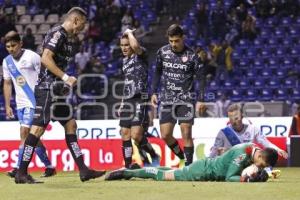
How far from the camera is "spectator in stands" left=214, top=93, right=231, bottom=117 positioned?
22913 millimetres

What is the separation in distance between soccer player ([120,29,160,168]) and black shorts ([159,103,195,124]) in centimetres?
65

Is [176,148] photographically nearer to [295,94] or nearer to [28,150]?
[28,150]

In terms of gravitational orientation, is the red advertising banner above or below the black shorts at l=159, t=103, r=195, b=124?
below

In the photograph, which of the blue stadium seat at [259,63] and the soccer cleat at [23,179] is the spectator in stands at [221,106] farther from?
the soccer cleat at [23,179]

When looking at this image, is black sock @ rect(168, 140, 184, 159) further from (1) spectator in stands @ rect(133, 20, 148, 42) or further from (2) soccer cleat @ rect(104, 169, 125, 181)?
(1) spectator in stands @ rect(133, 20, 148, 42)

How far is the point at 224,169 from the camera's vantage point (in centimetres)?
1041

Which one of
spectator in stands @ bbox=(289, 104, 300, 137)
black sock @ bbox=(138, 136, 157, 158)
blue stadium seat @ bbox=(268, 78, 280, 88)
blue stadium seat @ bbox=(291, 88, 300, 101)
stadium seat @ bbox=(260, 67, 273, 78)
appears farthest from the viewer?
stadium seat @ bbox=(260, 67, 273, 78)

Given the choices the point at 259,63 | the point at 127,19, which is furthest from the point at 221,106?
the point at 127,19

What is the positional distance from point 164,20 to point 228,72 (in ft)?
15.7

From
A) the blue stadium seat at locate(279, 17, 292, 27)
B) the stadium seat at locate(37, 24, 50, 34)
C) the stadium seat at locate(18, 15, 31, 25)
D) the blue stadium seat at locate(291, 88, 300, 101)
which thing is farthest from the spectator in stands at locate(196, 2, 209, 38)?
the stadium seat at locate(18, 15, 31, 25)

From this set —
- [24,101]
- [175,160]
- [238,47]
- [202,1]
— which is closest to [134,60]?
[24,101]

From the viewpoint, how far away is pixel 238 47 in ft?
87.4

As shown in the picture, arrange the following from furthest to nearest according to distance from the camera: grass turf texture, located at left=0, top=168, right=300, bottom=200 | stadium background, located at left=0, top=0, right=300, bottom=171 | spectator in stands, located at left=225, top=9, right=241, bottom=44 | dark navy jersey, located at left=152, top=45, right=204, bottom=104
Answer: spectator in stands, located at left=225, top=9, right=241, bottom=44 < stadium background, located at left=0, top=0, right=300, bottom=171 < dark navy jersey, located at left=152, top=45, right=204, bottom=104 < grass turf texture, located at left=0, top=168, right=300, bottom=200

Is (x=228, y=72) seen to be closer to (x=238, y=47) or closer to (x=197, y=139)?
(x=238, y=47)
